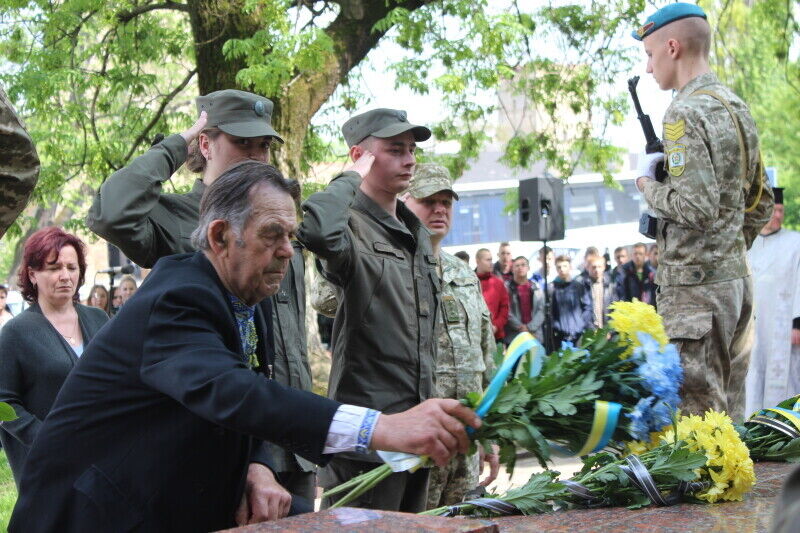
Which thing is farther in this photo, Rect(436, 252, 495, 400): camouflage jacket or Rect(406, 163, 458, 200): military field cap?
Rect(406, 163, 458, 200): military field cap

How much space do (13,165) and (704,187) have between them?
3.24 metres

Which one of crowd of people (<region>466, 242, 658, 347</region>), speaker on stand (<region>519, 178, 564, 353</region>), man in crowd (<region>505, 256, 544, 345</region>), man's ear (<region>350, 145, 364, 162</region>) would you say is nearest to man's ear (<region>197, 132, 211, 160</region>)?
man's ear (<region>350, 145, 364, 162</region>)

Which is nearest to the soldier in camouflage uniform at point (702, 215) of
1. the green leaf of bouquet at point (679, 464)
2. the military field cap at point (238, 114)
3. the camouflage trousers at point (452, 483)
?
the camouflage trousers at point (452, 483)

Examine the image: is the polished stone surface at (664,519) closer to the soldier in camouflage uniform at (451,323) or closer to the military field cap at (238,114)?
the soldier in camouflage uniform at (451,323)

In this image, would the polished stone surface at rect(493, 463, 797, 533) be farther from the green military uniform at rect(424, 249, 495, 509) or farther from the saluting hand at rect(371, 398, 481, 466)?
the green military uniform at rect(424, 249, 495, 509)

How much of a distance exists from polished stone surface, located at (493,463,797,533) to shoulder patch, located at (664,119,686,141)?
2033 mm

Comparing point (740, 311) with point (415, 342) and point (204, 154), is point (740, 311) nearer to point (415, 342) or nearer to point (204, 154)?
Answer: point (415, 342)

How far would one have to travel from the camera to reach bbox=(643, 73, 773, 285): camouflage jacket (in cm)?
502

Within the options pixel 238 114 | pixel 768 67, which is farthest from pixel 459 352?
pixel 768 67

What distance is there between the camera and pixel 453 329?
548cm

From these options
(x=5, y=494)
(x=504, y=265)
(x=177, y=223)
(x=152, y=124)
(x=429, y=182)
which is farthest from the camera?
(x=504, y=265)

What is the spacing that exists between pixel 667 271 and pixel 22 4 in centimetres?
970

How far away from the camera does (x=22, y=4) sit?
12.4 meters

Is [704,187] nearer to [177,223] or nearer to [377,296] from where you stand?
[377,296]
